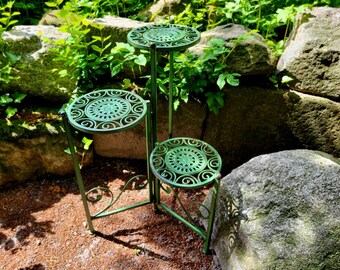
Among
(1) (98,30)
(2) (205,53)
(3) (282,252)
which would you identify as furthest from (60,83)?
(3) (282,252)

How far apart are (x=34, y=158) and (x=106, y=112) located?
1315 millimetres

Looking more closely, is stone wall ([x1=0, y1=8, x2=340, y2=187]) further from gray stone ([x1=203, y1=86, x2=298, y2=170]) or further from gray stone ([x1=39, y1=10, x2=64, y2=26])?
gray stone ([x1=39, y1=10, x2=64, y2=26])

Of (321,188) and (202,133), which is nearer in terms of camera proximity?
(321,188)

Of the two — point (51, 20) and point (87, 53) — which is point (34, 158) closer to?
point (87, 53)

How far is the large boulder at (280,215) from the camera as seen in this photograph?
6.08 ft

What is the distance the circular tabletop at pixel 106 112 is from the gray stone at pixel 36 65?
3.12 ft

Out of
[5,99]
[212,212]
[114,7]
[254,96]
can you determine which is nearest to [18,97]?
[5,99]

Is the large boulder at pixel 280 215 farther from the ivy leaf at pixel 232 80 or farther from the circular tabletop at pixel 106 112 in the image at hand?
the circular tabletop at pixel 106 112

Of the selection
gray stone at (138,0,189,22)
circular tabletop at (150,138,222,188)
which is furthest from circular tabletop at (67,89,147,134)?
gray stone at (138,0,189,22)

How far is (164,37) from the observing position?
7.36 ft

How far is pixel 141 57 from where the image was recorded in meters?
2.60

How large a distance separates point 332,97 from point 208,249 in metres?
1.67

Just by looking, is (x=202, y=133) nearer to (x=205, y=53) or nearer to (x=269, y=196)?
(x=205, y=53)

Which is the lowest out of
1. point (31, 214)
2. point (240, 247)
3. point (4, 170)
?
point (31, 214)
